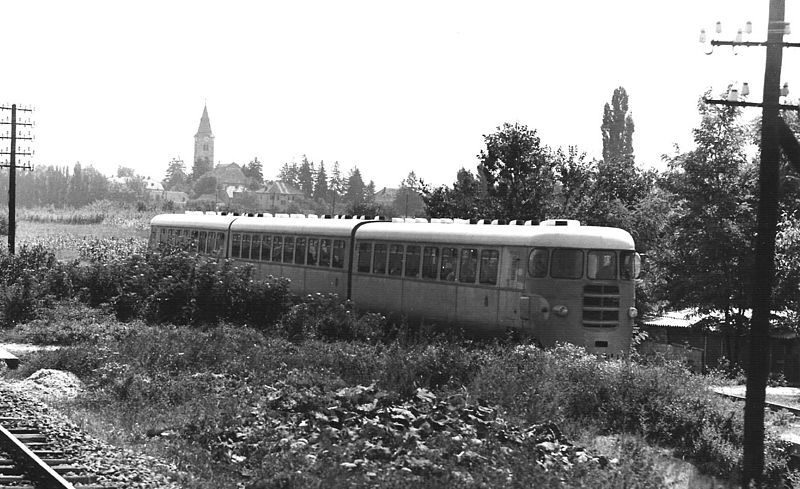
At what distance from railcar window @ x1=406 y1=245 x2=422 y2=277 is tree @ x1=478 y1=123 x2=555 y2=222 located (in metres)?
15.5

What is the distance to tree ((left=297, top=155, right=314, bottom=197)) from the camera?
168 metres

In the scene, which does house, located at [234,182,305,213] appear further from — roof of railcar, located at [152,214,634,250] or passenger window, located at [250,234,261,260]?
roof of railcar, located at [152,214,634,250]

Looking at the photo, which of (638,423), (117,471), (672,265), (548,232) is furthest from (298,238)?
(117,471)

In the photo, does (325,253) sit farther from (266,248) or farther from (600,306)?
(600,306)

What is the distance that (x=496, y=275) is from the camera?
1900 centimetres

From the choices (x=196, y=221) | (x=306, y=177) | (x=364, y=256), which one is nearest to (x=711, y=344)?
(x=364, y=256)

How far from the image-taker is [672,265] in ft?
93.4

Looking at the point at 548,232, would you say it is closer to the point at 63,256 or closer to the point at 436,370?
the point at 436,370

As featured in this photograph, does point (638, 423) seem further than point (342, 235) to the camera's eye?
No

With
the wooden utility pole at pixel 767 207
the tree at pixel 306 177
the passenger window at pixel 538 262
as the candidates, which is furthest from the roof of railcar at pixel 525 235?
the tree at pixel 306 177

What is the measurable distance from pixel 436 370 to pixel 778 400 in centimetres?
780

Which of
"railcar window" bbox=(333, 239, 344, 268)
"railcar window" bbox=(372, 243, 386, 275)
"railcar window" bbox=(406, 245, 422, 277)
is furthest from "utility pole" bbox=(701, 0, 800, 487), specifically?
"railcar window" bbox=(333, 239, 344, 268)

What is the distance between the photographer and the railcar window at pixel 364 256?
2286 cm

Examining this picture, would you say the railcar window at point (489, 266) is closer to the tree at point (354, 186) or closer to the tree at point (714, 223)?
the tree at point (714, 223)
